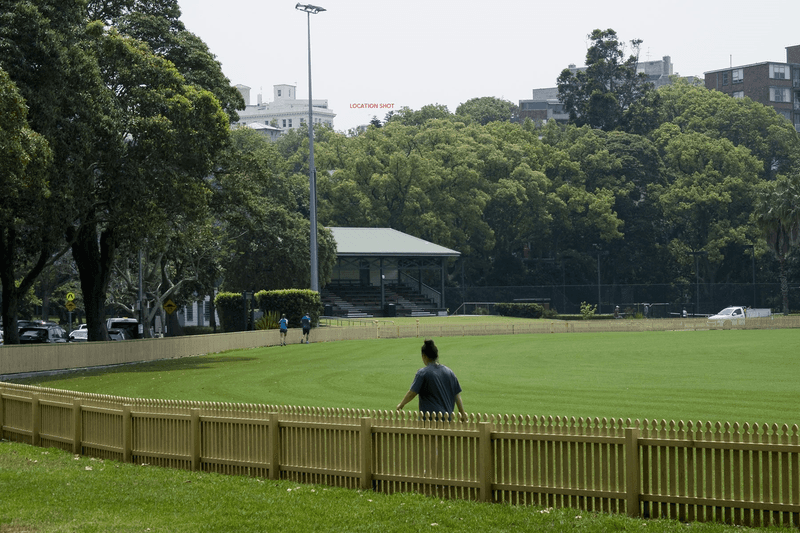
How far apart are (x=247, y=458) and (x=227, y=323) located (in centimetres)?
4538

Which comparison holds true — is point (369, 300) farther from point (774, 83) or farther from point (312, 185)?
point (774, 83)

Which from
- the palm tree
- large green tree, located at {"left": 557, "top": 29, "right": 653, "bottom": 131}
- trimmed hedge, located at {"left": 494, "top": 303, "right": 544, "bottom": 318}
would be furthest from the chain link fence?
large green tree, located at {"left": 557, "top": 29, "right": 653, "bottom": 131}

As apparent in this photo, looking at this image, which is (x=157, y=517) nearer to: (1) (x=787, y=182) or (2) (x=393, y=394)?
(2) (x=393, y=394)

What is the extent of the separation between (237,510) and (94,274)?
33527 millimetres

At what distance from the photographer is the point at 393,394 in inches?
902

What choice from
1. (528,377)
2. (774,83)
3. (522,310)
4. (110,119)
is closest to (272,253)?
(522,310)

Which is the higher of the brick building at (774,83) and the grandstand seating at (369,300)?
the brick building at (774,83)

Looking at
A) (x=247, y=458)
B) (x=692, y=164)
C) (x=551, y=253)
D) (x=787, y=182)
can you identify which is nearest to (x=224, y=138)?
(x=247, y=458)

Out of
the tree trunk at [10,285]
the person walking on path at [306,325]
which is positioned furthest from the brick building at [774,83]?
the tree trunk at [10,285]

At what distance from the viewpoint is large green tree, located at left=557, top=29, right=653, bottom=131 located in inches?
4449

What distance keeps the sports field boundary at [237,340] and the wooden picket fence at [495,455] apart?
20.0 m

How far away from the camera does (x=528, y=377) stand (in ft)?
91.0

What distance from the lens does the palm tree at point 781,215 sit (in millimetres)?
74500

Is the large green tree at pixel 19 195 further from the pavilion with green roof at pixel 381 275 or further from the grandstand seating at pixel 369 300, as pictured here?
the pavilion with green roof at pixel 381 275
